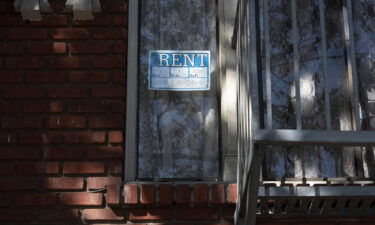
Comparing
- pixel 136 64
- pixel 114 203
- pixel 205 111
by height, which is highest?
pixel 136 64

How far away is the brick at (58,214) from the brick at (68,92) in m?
0.70

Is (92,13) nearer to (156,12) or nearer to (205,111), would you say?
(156,12)

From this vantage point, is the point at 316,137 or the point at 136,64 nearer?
the point at 316,137

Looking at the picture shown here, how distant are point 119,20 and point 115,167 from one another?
955mm

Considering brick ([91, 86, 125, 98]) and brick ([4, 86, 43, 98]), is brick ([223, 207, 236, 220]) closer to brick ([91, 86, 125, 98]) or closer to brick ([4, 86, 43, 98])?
brick ([91, 86, 125, 98])

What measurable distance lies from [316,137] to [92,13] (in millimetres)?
1915

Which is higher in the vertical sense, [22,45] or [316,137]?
[22,45]

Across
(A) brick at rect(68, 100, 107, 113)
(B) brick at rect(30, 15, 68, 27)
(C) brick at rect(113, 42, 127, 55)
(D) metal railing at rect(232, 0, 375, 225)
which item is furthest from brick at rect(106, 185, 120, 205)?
(B) brick at rect(30, 15, 68, 27)

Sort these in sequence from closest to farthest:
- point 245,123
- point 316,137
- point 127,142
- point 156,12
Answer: point 316,137, point 245,123, point 127,142, point 156,12

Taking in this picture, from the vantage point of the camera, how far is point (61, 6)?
400cm

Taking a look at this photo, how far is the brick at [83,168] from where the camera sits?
12.1 feet

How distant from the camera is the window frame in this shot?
379 centimetres

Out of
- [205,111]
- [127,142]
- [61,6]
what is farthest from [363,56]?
[61,6]

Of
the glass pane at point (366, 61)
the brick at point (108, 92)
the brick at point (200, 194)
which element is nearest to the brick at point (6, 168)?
the brick at point (108, 92)
